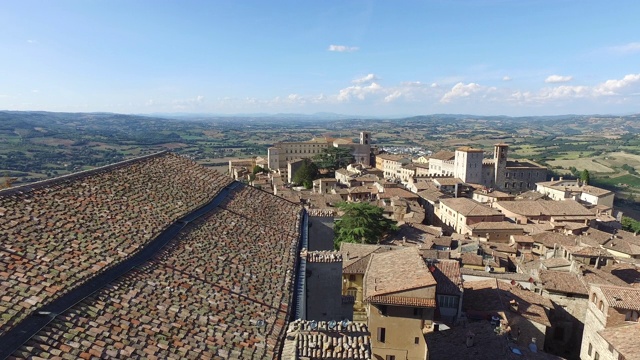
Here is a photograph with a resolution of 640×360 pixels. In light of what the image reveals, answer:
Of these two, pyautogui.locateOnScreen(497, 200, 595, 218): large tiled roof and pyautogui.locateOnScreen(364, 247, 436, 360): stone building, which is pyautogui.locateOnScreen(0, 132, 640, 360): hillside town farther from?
pyautogui.locateOnScreen(497, 200, 595, 218): large tiled roof

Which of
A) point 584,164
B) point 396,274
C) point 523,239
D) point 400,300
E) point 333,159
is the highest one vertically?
point 396,274

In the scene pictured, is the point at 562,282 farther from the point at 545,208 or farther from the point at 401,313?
the point at 545,208

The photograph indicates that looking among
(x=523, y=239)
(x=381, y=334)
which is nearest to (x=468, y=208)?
(x=523, y=239)

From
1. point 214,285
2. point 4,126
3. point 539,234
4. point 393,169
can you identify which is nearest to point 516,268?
point 539,234

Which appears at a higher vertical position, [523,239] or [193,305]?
[193,305]

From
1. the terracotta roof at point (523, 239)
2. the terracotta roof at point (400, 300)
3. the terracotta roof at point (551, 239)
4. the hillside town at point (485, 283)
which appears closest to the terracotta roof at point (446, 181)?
the hillside town at point (485, 283)

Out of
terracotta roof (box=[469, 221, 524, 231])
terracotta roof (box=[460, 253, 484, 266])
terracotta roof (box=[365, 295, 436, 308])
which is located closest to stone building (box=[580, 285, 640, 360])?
terracotta roof (box=[365, 295, 436, 308])
